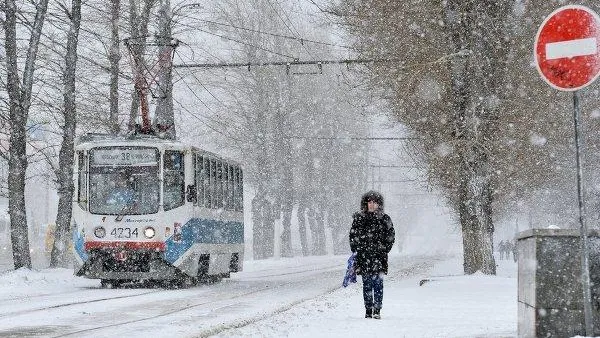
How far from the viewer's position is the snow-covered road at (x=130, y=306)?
36.0 feet

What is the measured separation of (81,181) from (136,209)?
136cm

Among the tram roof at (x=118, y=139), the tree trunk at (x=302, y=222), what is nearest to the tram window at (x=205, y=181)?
the tram roof at (x=118, y=139)

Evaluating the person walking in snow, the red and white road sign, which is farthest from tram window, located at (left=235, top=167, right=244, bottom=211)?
the red and white road sign

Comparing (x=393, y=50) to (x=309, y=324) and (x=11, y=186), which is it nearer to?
(x=11, y=186)

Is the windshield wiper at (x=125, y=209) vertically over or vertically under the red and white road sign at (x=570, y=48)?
under

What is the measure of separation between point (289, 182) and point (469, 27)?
32.2 m

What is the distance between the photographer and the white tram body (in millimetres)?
20062

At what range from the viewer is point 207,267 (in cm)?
2211

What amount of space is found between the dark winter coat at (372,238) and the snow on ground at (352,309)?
662 millimetres

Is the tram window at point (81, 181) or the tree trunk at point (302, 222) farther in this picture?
the tree trunk at point (302, 222)

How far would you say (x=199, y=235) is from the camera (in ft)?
69.1

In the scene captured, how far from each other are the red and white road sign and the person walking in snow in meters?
4.71

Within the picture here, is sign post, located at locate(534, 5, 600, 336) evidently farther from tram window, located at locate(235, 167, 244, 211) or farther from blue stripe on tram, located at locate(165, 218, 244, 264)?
tram window, located at locate(235, 167, 244, 211)

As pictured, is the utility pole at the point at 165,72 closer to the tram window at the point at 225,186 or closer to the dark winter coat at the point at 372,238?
the tram window at the point at 225,186
